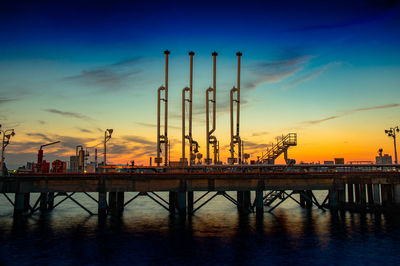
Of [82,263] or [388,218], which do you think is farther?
[388,218]

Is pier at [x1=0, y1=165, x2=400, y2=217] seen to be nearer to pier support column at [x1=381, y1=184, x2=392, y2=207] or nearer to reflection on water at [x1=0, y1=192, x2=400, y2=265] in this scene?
pier support column at [x1=381, y1=184, x2=392, y2=207]

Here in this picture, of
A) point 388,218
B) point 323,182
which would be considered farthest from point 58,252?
point 388,218

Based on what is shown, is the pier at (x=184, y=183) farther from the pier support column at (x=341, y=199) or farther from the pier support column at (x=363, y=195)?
the pier support column at (x=341, y=199)

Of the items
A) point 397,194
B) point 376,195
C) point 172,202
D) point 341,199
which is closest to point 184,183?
point 172,202

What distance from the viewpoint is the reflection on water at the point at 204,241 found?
3075cm

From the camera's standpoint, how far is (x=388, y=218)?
5131 centimetres

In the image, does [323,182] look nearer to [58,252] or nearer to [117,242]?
[117,242]

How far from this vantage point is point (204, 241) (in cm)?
3706

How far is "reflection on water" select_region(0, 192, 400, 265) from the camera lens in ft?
101

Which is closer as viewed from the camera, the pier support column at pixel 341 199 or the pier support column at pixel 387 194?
the pier support column at pixel 387 194

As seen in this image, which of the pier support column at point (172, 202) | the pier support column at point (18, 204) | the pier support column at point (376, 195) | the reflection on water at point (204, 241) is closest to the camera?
the reflection on water at point (204, 241)

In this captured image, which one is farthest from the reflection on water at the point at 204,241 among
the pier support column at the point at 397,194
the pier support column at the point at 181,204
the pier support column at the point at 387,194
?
the pier support column at the point at 387,194

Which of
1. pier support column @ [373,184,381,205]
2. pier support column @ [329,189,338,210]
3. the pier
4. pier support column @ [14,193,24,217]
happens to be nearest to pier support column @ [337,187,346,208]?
pier support column @ [329,189,338,210]

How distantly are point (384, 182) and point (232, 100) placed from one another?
27582mm
